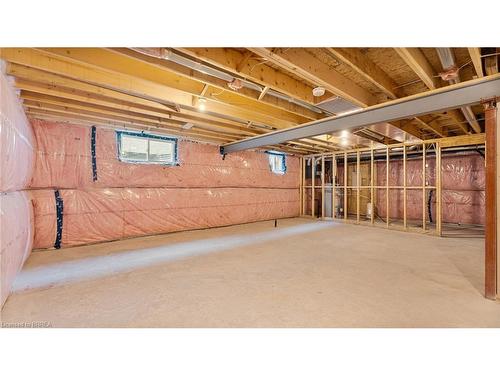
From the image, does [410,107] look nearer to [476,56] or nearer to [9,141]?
[476,56]

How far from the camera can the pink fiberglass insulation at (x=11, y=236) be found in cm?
183

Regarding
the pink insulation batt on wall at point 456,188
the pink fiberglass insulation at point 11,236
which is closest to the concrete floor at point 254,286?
the pink fiberglass insulation at point 11,236

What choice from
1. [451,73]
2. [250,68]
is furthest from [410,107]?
[250,68]

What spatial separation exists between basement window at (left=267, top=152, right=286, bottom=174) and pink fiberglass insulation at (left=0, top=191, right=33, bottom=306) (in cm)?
528

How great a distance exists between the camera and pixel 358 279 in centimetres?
235

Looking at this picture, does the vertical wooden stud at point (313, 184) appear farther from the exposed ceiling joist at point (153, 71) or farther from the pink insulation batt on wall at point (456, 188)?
the exposed ceiling joist at point (153, 71)

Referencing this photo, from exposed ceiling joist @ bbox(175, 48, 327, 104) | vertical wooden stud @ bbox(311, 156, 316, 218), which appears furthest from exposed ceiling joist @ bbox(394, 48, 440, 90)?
vertical wooden stud @ bbox(311, 156, 316, 218)

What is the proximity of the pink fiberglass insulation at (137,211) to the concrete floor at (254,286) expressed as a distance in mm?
325

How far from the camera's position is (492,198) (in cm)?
198

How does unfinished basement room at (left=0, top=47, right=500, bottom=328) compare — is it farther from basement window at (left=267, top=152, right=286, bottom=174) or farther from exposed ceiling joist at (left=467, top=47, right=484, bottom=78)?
basement window at (left=267, top=152, right=286, bottom=174)

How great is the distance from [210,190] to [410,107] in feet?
13.3

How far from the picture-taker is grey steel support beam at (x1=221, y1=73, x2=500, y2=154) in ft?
6.80

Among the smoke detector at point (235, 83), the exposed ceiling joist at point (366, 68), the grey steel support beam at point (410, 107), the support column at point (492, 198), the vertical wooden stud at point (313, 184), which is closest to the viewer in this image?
the exposed ceiling joist at point (366, 68)

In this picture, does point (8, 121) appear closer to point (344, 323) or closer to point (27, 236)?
point (27, 236)
